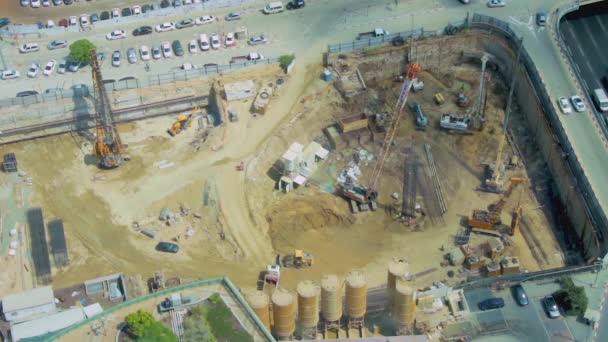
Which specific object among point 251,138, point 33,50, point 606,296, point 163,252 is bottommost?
point 606,296

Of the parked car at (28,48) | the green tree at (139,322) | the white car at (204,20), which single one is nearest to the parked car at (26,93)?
the parked car at (28,48)

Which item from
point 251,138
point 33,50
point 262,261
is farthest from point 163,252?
point 33,50

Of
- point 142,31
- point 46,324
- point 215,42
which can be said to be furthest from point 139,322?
point 142,31

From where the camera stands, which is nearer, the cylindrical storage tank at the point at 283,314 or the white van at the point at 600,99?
the cylindrical storage tank at the point at 283,314

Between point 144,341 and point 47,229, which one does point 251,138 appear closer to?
point 47,229

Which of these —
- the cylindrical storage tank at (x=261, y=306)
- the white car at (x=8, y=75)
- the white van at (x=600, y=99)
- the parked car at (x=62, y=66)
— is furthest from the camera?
the parked car at (x=62, y=66)

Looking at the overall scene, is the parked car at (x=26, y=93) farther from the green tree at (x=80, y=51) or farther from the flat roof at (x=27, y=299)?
the flat roof at (x=27, y=299)

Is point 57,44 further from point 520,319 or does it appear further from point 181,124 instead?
point 520,319

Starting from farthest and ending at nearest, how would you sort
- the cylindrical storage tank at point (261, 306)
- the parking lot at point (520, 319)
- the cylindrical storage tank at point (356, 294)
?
the parking lot at point (520, 319)
the cylindrical storage tank at point (261, 306)
the cylindrical storage tank at point (356, 294)
